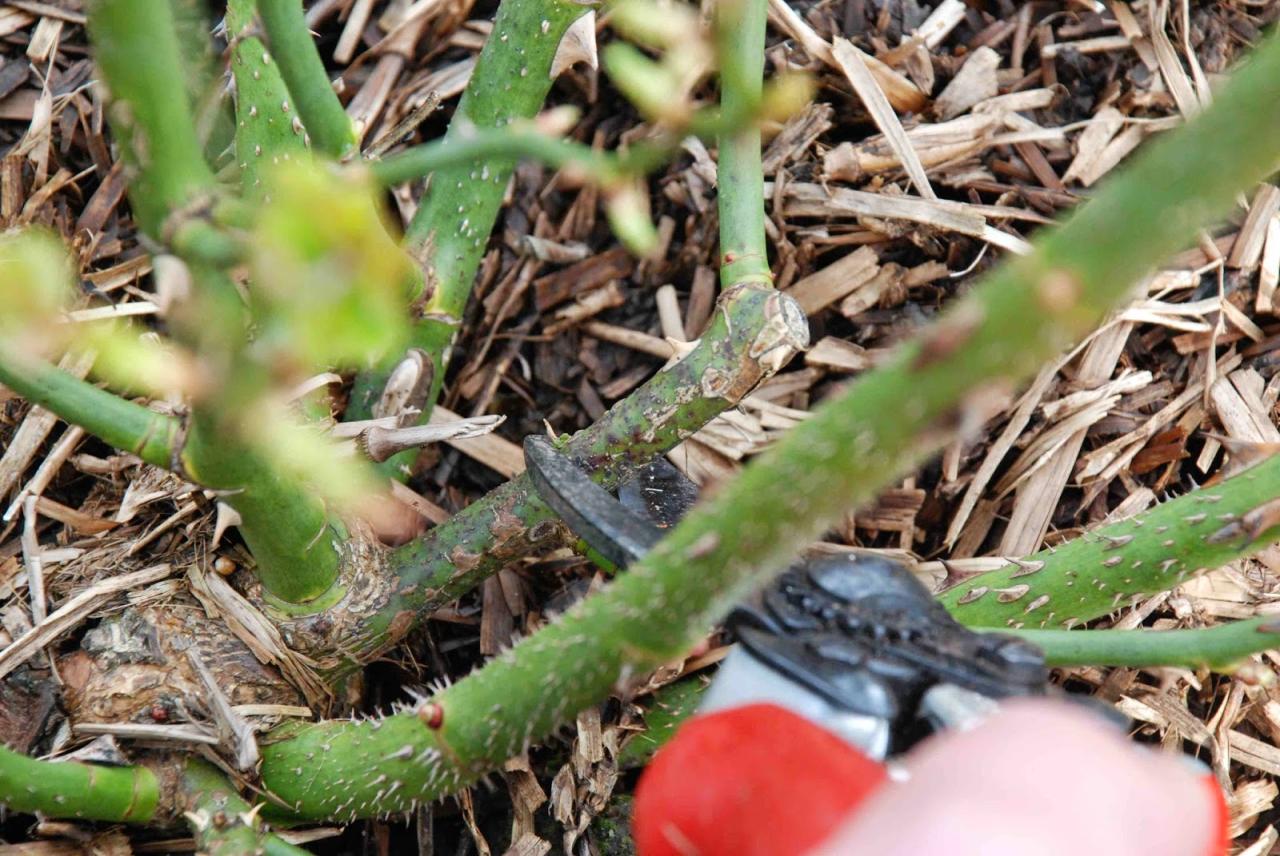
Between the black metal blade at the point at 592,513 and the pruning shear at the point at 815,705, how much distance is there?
9 centimetres

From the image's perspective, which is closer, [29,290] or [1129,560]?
[29,290]

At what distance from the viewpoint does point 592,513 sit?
823 mm

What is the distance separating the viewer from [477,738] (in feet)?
2.61

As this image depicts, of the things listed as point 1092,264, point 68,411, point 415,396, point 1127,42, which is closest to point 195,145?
point 68,411

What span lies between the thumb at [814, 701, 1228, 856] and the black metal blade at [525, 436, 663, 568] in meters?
0.26

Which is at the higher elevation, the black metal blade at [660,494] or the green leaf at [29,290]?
the green leaf at [29,290]

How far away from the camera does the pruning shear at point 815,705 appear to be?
635 millimetres


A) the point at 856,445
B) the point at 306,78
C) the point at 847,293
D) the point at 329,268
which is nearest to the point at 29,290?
the point at 329,268

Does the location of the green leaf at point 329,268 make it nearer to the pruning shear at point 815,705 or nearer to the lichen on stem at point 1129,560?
the pruning shear at point 815,705

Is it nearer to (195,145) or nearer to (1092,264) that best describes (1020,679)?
(1092,264)

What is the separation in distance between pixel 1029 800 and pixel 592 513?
394mm

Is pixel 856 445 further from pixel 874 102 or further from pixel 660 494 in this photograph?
pixel 874 102

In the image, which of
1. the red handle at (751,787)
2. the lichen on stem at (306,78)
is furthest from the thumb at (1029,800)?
the lichen on stem at (306,78)

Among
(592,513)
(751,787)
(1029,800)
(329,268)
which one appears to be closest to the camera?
(329,268)
